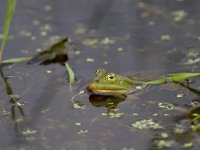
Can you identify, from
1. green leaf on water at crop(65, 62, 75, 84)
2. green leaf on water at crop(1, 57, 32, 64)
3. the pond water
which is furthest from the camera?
green leaf on water at crop(1, 57, 32, 64)

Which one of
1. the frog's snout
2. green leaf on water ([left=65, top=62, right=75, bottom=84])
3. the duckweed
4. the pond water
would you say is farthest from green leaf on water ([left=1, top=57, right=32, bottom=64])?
the duckweed

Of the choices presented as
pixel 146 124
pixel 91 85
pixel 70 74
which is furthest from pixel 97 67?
pixel 146 124

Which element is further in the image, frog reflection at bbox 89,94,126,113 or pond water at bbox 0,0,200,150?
frog reflection at bbox 89,94,126,113

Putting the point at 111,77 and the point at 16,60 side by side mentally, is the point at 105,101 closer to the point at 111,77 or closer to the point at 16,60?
the point at 111,77

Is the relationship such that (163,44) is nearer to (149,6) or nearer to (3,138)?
(149,6)

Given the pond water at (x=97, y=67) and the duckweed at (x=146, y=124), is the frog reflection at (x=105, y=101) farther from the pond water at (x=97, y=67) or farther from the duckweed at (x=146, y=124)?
the duckweed at (x=146, y=124)

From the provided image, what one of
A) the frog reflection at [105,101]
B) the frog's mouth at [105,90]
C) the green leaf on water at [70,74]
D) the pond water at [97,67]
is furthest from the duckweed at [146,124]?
the green leaf on water at [70,74]

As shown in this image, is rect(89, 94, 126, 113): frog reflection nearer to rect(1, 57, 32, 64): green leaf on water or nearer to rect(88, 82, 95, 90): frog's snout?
rect(88, 82, 95, 90): frog's snout
